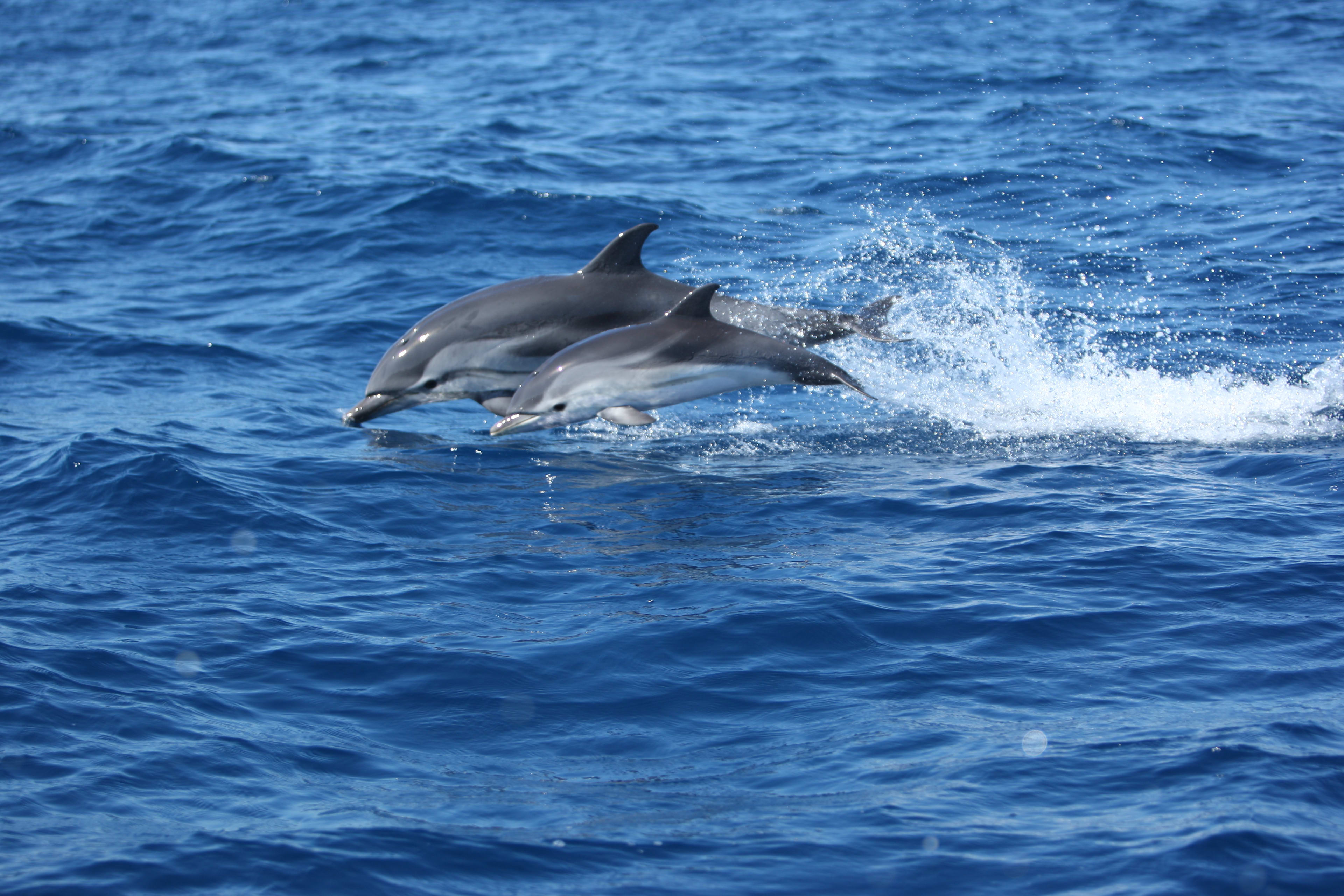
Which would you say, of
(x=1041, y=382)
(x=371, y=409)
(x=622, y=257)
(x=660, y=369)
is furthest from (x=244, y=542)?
(x=1041, y=382)

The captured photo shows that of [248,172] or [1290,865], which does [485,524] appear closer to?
[1290,865]

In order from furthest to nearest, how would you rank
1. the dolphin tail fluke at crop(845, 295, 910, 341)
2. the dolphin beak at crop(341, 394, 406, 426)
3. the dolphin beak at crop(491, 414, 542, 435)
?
the dolphin beak at crop(341, 394, 406, 426), the dolphin tail fluke at crop(845, 295, 910, 341), the dolphin beak at crop(491, 414, 542, 435)

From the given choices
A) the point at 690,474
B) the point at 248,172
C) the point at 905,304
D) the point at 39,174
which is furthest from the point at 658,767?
the point at 39,174

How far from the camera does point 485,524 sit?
891cm

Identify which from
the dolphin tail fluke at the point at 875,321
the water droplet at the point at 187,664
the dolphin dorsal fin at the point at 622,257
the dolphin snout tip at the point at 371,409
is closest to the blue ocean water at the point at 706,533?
the water droplet at the point at 187,664

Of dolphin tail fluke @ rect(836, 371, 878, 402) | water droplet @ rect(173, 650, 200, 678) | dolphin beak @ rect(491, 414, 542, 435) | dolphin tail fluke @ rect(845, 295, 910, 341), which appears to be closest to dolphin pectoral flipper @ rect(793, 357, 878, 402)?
dolphin tail fluke @ rect(836, 371, 878, 402)

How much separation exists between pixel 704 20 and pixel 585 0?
5650mm

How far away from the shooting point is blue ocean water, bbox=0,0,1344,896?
A: 5332 mm

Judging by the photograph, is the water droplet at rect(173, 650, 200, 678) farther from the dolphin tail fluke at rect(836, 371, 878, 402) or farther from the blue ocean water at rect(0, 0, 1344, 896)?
the dolphin tail fluke at rect(836, 371, 878, 402)

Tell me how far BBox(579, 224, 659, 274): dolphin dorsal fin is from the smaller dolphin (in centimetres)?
74

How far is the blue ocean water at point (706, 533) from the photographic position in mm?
5332

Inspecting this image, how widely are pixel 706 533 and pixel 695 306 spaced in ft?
4.98

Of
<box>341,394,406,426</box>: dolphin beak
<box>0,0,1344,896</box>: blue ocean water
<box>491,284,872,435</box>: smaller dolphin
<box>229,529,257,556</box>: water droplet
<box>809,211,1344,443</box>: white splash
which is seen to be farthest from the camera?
<box>809,211,1344,443</box>: white splash

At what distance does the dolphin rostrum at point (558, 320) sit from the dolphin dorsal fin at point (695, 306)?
20.5 inches
